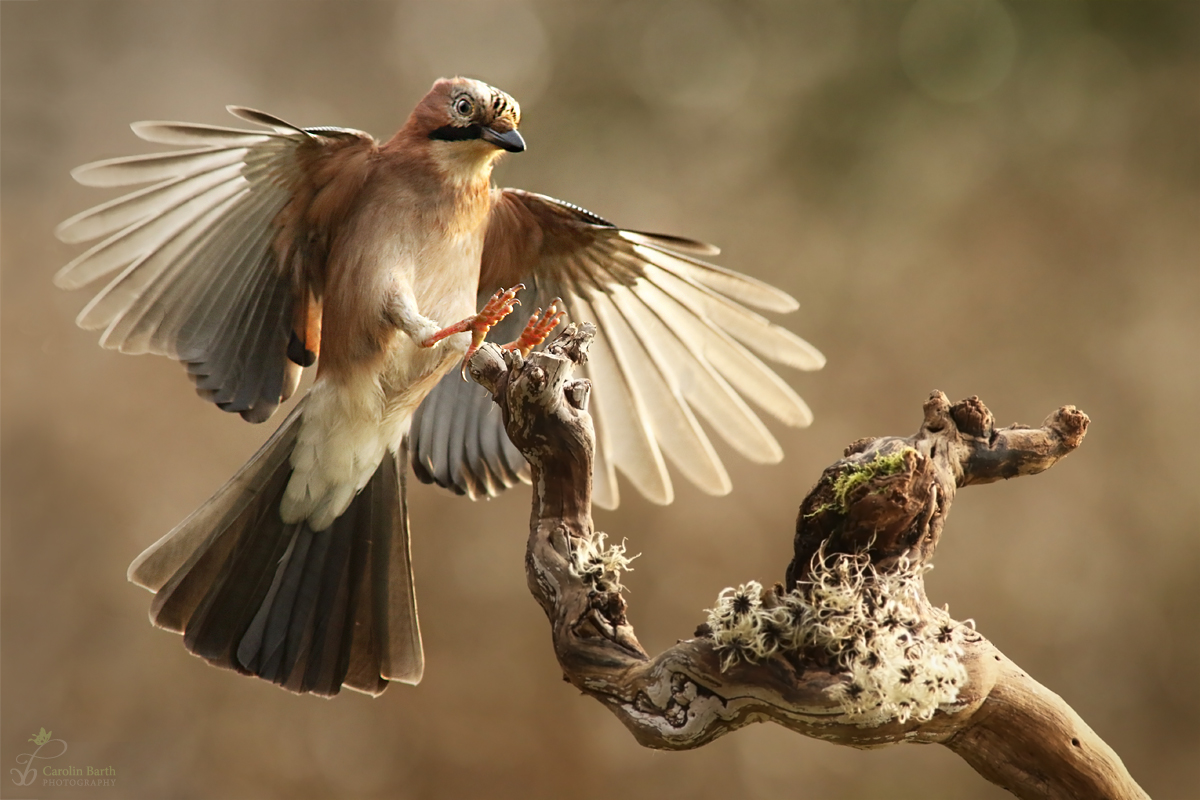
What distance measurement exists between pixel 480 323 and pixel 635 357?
1.89 feet

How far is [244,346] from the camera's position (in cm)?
208

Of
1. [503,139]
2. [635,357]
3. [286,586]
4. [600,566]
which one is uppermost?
[503,139]

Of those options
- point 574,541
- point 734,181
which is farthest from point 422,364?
point 734,181

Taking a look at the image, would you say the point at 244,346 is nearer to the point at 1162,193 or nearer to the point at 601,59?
the point at 601,59

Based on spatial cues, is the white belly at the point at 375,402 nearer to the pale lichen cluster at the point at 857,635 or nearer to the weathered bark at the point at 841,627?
the weathered bark at the point at 841,627

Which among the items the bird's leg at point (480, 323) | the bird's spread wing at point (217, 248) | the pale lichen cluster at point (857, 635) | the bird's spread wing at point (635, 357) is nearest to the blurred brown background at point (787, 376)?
the bird's spread wing at point (635, 357)

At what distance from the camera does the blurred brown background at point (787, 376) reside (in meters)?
3.13

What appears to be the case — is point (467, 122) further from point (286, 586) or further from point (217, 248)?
point (286, 586)

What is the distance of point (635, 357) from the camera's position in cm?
228

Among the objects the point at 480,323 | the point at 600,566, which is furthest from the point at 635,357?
the point at 600,566

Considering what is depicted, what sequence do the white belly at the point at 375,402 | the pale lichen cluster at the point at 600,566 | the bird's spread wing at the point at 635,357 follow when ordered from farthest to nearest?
Result: the bird's spread wing at the point at 635,357 < the white belly at the point at 375,402 < the pale lichen cluster at the point at 600,566

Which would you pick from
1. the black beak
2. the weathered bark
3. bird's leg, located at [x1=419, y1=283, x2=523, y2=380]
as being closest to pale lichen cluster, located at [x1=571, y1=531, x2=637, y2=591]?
the weathered bark

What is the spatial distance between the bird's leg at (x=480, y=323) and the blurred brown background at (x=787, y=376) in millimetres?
1535

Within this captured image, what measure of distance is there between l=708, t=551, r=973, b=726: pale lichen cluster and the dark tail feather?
958 mm
